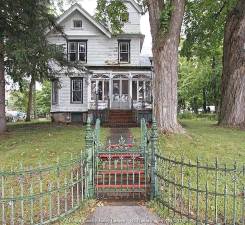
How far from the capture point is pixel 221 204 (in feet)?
29.8

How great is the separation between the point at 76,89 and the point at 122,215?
24.6m

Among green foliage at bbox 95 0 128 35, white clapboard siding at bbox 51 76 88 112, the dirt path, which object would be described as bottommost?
the dirt path

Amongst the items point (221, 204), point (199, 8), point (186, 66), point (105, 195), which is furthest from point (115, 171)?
point (186, 66)

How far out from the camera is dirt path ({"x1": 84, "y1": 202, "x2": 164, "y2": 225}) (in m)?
7.80

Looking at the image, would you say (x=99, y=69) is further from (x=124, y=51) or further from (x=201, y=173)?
(x=201, y=173)

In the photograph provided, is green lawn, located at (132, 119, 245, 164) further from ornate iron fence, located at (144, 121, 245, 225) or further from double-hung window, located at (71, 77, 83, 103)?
double-hung window, located at (71, 77, 83, 103)

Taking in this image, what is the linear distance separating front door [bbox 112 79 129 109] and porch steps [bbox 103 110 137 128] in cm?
170

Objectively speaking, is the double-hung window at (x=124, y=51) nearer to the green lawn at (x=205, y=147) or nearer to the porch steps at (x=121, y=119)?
the porch steps at (x=121, y=119)

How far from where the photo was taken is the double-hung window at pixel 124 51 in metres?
32.4

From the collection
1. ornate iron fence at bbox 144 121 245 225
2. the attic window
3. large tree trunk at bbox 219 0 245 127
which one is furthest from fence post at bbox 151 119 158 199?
the attic window

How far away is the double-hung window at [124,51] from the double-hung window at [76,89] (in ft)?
11.6

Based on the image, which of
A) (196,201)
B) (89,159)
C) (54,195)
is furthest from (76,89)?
(196,201)

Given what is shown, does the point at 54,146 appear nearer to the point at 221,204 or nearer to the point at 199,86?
the point at 221,204

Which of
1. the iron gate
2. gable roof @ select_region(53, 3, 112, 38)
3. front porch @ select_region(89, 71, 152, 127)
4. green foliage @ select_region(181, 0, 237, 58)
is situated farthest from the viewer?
gable roof @ select_region(53, 3, 112, 38)
